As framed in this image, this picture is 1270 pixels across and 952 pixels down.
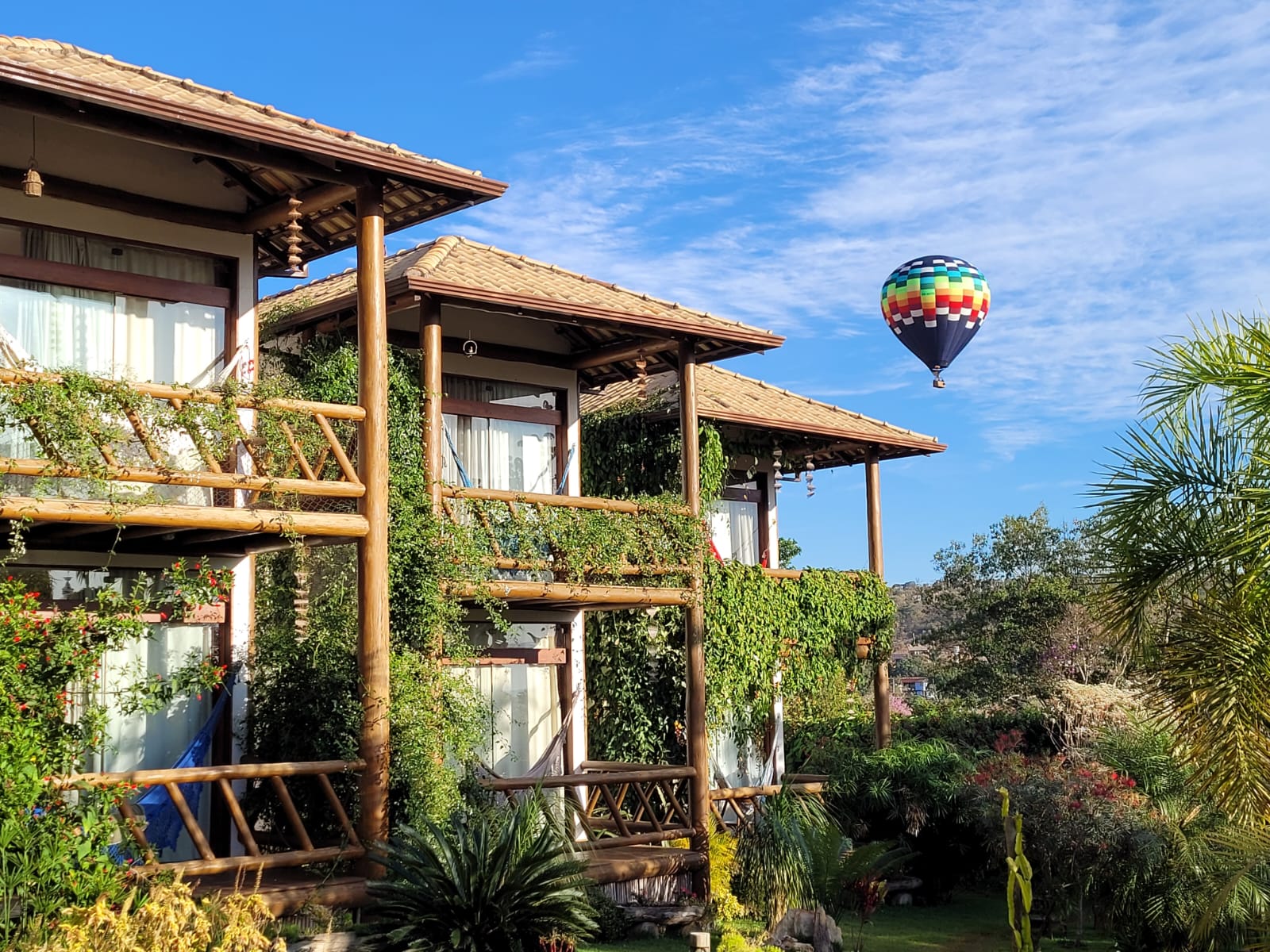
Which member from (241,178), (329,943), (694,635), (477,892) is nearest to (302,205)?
(241,178)

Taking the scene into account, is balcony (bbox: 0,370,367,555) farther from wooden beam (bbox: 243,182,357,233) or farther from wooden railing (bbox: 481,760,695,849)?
wooden railing (bbox: 481,760,695,849)

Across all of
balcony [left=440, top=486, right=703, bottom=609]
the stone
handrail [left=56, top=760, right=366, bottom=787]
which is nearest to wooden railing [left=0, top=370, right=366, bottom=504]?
handrail [left=56, top=760, right=366, bottom=787]

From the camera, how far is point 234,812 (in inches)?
430

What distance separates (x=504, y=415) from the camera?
1731 cm

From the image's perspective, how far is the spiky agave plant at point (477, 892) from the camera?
1072 cm

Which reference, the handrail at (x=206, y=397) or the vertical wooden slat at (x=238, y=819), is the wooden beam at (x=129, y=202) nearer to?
the handrail at (x=206, y=397)

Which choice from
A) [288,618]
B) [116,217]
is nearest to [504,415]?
[288,618]

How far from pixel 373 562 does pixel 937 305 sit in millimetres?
12872

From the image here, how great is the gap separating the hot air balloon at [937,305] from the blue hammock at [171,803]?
44.1ft

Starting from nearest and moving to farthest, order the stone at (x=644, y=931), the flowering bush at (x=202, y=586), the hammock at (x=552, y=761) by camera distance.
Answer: the flowering bush at (x=202, y=586)
the stone at (x=644, y=931)
the hammock at (x=552, y=761)

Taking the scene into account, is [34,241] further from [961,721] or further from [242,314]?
[961,721]

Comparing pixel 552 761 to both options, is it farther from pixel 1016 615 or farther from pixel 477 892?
pixel 1016 615

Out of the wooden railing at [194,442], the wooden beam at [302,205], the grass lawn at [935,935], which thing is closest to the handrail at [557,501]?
the wooden railing at [194,442]

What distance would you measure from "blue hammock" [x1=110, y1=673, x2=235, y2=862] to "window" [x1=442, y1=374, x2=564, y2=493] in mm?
4738
